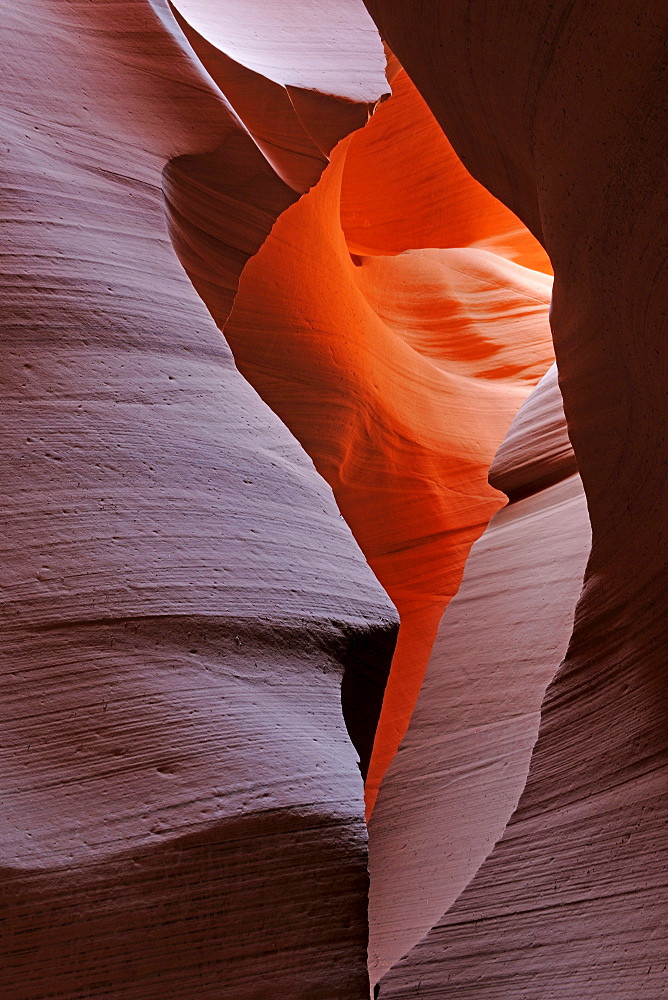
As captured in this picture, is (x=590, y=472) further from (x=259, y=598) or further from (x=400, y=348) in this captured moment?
(x=400, y=348)

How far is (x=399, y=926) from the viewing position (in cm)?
315

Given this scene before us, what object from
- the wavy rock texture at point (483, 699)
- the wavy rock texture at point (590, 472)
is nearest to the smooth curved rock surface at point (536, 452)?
the wavy rock texture at point (483, 699)

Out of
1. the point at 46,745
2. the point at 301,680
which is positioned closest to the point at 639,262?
the point at 301,680

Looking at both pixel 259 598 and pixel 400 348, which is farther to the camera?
pixel 400 348

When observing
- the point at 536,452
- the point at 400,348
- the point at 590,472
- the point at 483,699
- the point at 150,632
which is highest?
the point at 590,472

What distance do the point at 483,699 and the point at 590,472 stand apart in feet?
4.86

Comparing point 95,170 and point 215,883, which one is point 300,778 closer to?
point 215,883

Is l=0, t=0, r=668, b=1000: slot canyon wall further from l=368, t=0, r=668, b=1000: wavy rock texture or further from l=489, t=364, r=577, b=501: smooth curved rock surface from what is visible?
l=489, t=364, r=577, b=501: smooth curved rock surface

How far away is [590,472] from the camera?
2.40m

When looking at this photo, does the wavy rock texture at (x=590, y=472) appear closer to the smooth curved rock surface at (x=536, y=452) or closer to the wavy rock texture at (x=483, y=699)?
the wavy rock texture at (x=483, y=699)

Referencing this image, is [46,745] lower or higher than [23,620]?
lower

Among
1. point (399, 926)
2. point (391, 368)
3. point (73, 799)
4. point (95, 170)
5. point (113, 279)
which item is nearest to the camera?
point (73, 799)

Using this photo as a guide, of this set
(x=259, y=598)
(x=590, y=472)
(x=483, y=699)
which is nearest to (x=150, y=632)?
(x=259, y=598)

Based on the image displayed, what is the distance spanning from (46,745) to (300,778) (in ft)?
1.73
